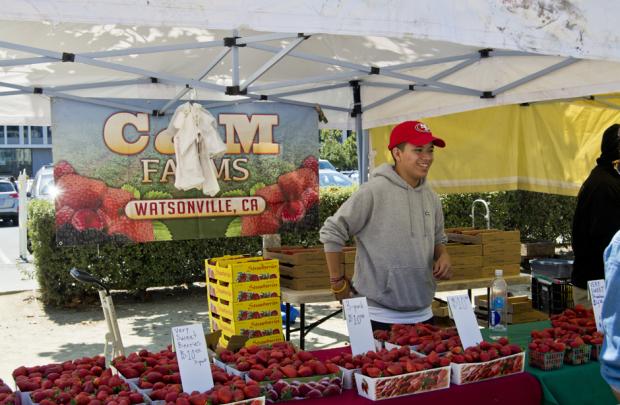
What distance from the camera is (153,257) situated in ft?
28.3

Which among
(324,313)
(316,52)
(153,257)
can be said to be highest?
(316,52)

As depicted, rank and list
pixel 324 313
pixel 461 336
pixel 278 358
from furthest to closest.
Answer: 1. pixel 324 313
2. pixel 461 336
3. pixel 278 358

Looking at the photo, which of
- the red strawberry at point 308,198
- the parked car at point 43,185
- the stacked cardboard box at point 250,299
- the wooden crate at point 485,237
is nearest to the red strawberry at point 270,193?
the red strawberry at point 308,198

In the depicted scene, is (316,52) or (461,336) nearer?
(461,336)

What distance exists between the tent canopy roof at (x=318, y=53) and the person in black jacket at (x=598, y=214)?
433mm

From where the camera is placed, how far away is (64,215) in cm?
632

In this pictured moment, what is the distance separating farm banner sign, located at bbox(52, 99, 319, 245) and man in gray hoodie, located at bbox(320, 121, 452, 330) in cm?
339

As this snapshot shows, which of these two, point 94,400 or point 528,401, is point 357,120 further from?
point 94,400

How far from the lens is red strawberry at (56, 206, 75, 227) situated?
6.30m

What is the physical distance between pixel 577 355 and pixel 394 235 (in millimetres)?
992

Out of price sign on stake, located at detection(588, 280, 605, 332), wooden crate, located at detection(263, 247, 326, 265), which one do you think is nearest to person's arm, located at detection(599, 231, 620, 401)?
price sign on stake, located at detection(588, 280, 605, 332)

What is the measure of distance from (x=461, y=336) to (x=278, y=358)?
0.80 m

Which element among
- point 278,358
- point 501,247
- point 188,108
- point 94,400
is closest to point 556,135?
point 501,247

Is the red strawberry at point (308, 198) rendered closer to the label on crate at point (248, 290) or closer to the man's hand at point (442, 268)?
the label on crate at point (248, 290)
